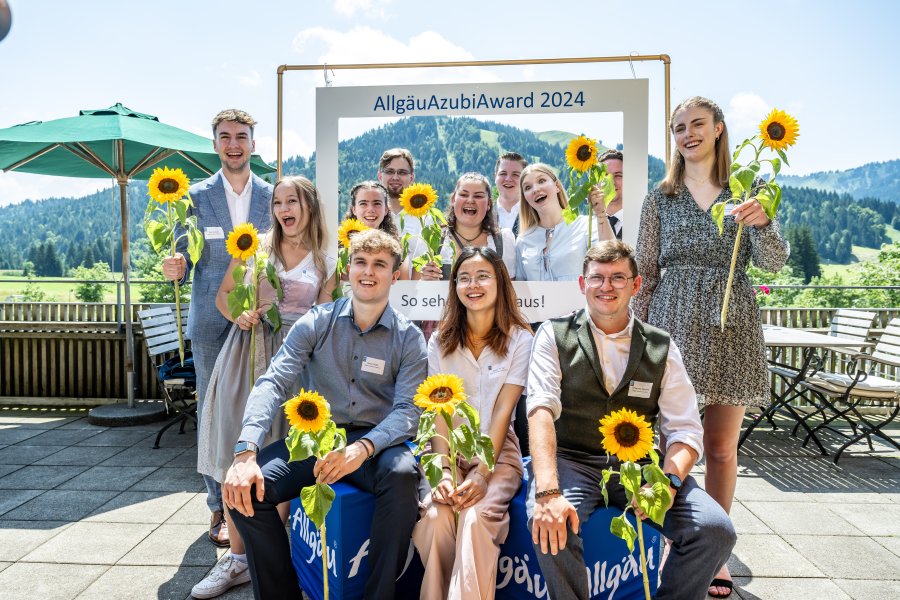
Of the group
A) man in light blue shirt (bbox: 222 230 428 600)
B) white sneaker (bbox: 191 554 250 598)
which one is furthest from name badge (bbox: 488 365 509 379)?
white sneaker (bbox: 191 554 250 598)

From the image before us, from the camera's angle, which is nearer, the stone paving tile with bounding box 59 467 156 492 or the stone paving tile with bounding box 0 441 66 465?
the stone paving tile with bounding box 59 467 156 492

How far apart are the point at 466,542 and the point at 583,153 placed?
180 cm

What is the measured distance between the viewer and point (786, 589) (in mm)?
2775

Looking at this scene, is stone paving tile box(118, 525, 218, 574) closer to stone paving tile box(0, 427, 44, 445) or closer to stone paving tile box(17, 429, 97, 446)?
stone paving tile box(17, 429, 97, 446)

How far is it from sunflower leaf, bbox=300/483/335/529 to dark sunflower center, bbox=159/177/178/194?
1.57 metres

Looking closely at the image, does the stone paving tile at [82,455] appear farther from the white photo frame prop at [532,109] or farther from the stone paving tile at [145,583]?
the white photo frame prop at [532,109]

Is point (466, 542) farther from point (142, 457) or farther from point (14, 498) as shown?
point (142, 457)

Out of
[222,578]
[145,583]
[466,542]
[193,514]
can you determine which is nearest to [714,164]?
[466,542]

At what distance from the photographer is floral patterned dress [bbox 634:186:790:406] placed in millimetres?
2688

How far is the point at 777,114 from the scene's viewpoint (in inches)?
96.4

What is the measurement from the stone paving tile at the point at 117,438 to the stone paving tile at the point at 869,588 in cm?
505

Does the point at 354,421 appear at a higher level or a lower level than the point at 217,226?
lower

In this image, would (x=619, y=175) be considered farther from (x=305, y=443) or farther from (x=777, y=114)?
(x=305, y=443)

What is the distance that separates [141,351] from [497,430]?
5.31m
